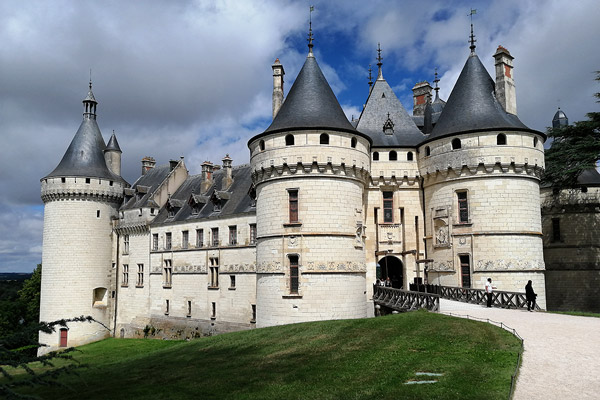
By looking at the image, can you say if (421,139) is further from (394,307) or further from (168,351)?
(168,351)

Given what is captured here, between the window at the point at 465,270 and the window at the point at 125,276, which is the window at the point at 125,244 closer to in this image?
the window at the point at 125,276

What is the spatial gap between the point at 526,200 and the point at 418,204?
546 cm

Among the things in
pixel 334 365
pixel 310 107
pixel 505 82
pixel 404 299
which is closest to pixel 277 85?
pixel 310 107

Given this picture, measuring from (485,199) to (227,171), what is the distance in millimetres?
19349

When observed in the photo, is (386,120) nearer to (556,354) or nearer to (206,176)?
(206,176)

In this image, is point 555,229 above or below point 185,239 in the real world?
above

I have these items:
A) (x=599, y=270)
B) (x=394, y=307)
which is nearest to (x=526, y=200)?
(x=394, y=307)

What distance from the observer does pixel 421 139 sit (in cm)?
2730

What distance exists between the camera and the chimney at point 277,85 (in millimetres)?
28062

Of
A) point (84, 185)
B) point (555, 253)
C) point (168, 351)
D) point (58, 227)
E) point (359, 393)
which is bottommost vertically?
point (168, 351)

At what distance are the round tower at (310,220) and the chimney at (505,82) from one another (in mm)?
8302

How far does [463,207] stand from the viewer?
2406 centimetres

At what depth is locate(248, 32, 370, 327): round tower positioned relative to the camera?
71.5 ft

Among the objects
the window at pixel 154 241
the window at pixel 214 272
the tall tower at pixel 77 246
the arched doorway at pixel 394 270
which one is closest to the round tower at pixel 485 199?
the arched doorway at pixel 394 270
